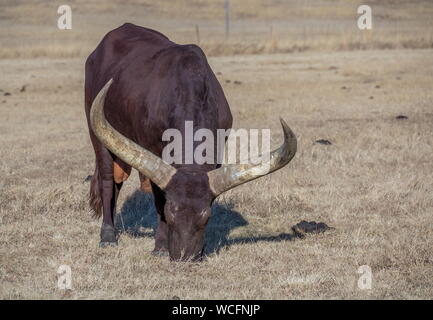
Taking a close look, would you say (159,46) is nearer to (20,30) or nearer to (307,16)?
(20,30)

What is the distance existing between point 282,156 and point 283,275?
3.53ft

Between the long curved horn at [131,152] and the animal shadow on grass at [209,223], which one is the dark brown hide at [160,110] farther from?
the animal shadow on grass at [209,223]

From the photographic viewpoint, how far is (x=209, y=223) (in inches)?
371

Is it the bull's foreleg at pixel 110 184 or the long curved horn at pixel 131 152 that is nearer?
the long curved horn at pixel 131 152

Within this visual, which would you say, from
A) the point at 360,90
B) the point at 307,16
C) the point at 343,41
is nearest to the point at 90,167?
the point at 360,90

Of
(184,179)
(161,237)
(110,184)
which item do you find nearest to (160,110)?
(184,179)

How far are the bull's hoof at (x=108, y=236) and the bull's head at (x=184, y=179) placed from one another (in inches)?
60.6

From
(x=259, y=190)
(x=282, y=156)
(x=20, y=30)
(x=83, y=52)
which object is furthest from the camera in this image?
(x=20, y=30)

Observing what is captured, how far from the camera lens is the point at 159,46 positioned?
→ 347 inches

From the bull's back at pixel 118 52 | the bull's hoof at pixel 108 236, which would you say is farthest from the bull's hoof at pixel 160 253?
the bull's back at pixel 118 52

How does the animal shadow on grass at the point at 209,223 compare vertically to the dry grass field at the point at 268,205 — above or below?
below

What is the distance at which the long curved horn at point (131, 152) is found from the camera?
22.7ft

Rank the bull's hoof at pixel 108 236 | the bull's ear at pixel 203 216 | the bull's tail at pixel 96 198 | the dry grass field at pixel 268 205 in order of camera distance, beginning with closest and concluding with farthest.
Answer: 1. the bull's ear at pixel 203 216
2. the dry grass field at pixel 268 205
3. the bull's hoof at pixel 108 236
4. the bull's tail at pixel 96 198

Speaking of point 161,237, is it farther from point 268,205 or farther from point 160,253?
point 268,205
